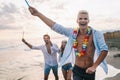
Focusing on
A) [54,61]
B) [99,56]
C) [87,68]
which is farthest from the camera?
[54,61]

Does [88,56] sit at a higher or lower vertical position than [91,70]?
higher

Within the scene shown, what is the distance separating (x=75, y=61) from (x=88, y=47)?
1.16 feet

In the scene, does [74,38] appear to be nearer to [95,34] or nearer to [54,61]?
[95,34]

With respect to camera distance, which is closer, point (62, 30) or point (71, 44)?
point (62, 30)

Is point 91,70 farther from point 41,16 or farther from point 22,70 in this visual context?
point 22,70

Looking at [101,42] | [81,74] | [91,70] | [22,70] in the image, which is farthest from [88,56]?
[22,70]

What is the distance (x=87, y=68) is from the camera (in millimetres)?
6008

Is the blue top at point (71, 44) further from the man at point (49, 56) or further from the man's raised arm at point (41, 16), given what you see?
the man at point (49, 56)

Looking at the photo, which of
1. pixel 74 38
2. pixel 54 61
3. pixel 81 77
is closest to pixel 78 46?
pixel 74 38

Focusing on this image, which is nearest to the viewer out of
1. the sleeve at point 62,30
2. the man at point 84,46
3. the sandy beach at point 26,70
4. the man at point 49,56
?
the sleeve at point 62,30

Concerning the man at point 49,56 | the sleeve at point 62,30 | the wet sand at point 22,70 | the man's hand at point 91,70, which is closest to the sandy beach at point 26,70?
the wet sand at point 22,70

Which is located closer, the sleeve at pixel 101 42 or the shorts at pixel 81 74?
the sleeve at pixel 101 42

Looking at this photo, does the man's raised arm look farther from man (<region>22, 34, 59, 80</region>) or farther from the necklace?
man (<region>22, 34, 59, 80</region>)

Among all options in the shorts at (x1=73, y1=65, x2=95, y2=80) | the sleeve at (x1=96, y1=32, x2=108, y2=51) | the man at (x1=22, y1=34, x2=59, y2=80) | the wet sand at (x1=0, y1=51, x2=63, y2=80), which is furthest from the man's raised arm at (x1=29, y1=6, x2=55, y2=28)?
the wet sand at (x1=0, y1=51, x2=63, y2=80)
